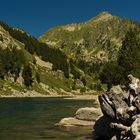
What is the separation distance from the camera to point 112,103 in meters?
50.1

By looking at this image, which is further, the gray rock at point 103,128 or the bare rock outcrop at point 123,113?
the gray rock at point 103,128

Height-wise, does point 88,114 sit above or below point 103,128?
above

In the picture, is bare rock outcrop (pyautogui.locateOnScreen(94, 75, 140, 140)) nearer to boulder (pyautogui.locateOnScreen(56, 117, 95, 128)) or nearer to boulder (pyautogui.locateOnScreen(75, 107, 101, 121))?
boulder (pyautogui.locateOnScreen(56, 117, 95, 128))

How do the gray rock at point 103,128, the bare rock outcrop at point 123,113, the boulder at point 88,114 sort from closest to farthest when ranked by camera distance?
the bare rock outcrop at point 123,113 → the gray rock at point 103,128 → the boulder at point 88,114

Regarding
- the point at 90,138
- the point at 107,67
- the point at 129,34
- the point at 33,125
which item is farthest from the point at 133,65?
the point at 90,138

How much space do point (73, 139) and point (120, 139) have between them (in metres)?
8.09

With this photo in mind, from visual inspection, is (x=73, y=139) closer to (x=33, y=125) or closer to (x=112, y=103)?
(x=112, y=103)

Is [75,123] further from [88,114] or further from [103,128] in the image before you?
[103,128]

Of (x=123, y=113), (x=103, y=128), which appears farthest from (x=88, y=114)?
(x=123, y=113)

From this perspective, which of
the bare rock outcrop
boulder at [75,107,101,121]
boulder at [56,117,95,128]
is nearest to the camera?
the bare rock outcrop

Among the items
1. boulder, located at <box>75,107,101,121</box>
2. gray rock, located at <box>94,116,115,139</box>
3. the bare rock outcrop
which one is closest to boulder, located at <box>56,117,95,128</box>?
boulder, located at <box>75,107,101,121</box>

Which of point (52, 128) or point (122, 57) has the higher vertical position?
point (122, 57)

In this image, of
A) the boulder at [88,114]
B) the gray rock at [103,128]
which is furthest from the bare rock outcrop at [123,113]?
the boulder at [88,114]

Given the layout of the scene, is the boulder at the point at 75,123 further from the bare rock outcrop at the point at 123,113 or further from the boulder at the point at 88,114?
the bare rock outcrop at the point at 123,113
